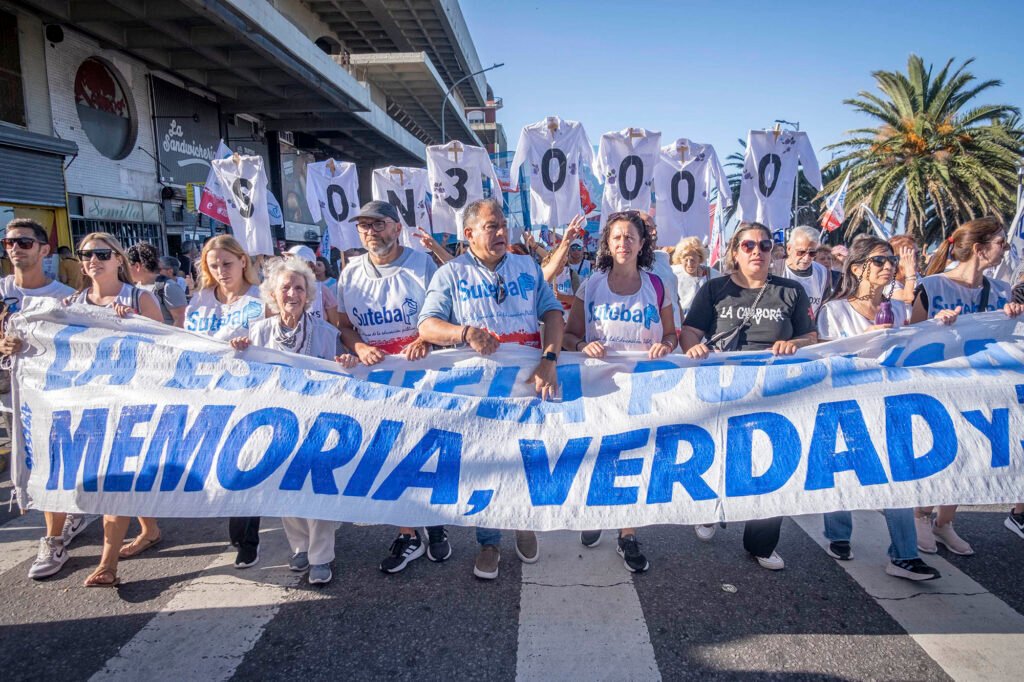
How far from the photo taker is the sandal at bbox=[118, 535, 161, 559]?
4.02 meters

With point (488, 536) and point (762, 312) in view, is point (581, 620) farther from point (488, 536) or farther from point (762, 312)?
point (762, 312)

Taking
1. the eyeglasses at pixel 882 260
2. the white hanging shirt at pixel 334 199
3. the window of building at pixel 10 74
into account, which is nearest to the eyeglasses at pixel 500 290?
the eyeglasses at pixel 882 260

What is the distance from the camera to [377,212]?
13.6ft

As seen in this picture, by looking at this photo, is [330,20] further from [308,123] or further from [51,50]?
[51,50]

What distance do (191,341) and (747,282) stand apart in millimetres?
3270

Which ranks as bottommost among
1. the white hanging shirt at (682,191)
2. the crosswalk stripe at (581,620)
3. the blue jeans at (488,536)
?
the crosswalk stripe at (581,620)

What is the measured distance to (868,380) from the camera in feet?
10.9

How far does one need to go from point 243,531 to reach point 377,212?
2077 mm

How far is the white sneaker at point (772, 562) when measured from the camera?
3.71 m

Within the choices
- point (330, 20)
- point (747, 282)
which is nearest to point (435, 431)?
point (747, 282)

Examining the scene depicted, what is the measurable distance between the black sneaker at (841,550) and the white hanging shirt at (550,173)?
19.3 feet

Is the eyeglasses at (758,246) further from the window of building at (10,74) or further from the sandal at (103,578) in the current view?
the window of building at (10,74)

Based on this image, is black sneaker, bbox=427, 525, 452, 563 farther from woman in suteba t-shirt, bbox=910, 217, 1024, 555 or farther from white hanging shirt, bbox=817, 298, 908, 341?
woman in suteba t-shirt, bbox=910, 217, 1024, 555

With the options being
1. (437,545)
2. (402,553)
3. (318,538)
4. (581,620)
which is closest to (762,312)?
(581,620)
